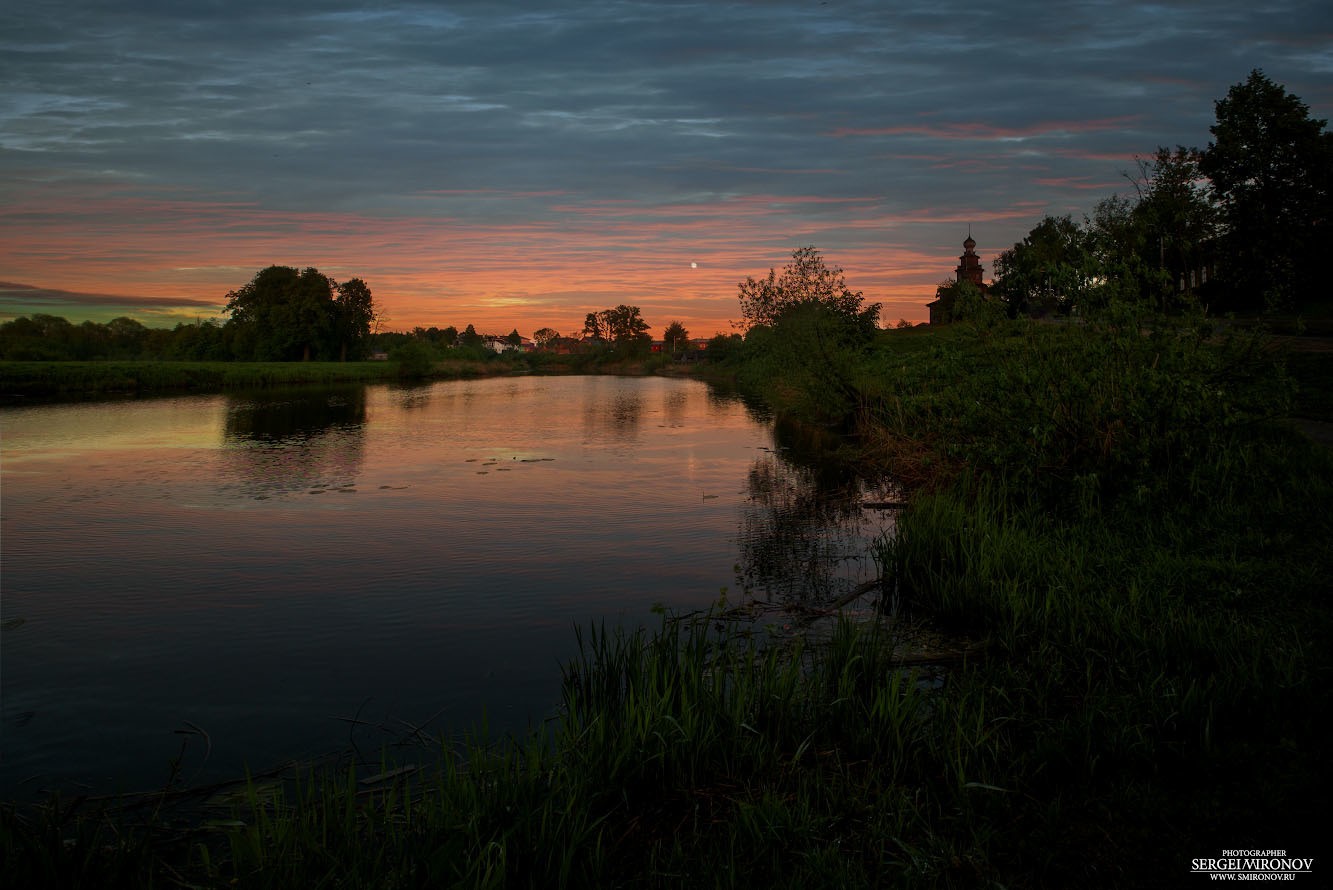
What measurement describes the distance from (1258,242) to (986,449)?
5212 centimetres

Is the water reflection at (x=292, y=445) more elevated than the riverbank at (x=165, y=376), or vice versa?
the riverbank at (x=165, y=376)

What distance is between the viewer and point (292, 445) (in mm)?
28625

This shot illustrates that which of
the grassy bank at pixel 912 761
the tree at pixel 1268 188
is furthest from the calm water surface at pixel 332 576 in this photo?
the tree at pixel 1268 188

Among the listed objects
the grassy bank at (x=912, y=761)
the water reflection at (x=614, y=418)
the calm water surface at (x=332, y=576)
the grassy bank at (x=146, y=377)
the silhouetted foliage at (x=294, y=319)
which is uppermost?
the silhouetted foliage at (x=294, y=319)

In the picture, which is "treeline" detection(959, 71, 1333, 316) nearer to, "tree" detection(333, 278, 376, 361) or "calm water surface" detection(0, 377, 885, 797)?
"calm water surface" detection(0, 377, 885, 797)

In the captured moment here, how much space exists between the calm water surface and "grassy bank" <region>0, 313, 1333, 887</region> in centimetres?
119

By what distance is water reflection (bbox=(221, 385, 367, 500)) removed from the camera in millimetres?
21047

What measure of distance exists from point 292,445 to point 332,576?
715 inches

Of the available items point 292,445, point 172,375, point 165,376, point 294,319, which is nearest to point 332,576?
point 292,445

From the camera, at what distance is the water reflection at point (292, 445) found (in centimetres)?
2105

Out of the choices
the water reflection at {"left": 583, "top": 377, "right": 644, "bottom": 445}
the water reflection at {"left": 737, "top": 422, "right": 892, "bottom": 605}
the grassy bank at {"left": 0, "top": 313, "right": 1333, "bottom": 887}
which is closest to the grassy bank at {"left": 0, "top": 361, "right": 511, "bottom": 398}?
the water reflection at {"left": 583, "top": 377, "right": 644, "bottom": 445}

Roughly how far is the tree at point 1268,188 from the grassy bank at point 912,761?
51.5 m

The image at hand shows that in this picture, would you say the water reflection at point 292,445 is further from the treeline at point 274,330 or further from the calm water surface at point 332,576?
the treeline at point 274,330

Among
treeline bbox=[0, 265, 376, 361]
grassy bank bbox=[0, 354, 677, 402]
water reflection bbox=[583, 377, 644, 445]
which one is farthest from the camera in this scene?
treeline bbox=[0, 265, 376, 361]
